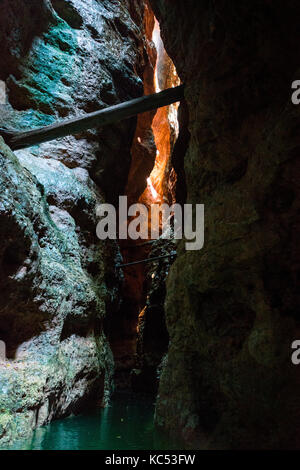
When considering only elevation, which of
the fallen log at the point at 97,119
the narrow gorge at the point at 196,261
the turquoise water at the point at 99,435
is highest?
the fallen log at the point at 97,119

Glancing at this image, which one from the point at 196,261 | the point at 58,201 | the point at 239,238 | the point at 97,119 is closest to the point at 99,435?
the point at 196,261

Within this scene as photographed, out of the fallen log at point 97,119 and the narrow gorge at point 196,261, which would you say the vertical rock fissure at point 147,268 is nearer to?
the narrow gorge at point 196,261

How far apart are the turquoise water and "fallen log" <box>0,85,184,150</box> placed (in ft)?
14.2

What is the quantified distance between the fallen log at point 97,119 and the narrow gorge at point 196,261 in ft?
1.30

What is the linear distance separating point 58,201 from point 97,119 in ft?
6.74

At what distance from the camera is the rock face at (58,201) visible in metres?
4.37

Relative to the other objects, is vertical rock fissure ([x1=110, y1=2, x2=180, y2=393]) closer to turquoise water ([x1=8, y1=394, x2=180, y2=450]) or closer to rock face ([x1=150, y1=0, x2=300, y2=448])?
turquoise water ([x1=8, y1=394, x2=180, y2=450])

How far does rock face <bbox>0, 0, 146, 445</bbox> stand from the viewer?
4.37 metres

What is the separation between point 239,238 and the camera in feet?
10.9

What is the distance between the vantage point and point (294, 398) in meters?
2.90

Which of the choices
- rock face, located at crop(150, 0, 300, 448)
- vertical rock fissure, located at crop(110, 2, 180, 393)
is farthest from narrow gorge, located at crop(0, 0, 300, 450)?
vertical rock fissure, located at crop(110, 2, 180, 393)

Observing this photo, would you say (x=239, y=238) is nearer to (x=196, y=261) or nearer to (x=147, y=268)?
(x=196, y=261)

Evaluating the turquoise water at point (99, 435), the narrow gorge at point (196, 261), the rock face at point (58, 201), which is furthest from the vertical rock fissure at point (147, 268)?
the turquoise water at point (99, 435)
